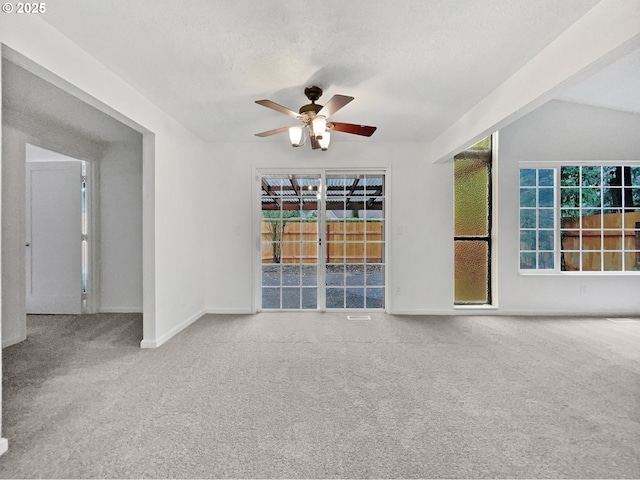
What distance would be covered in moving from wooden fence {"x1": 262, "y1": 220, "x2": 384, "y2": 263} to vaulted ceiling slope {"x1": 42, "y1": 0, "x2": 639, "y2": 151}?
5.94 feet

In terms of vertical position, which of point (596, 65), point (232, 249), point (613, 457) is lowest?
point (613, 457)

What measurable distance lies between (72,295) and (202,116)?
10.3 ft

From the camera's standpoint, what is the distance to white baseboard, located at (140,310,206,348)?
3092mm

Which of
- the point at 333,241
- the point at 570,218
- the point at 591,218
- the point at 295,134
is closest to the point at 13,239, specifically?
the point at 295,134

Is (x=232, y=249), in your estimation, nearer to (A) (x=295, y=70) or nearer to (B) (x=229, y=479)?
(A) (x=295, y=70)

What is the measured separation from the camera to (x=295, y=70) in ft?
7.98

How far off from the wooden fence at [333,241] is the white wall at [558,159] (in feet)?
5.95

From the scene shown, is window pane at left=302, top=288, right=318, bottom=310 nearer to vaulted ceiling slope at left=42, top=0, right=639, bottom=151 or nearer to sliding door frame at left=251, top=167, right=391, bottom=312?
sliding door frame at left=251, top=167, right=391, bottom=312

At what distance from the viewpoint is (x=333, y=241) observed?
14.8ft

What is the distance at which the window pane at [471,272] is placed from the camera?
4484 millimetres

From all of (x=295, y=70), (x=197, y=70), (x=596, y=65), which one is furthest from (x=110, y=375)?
(x=596, y=65)

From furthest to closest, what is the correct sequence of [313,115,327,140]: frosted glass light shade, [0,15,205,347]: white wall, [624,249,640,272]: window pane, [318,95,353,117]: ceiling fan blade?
→ [624,249,640,272]: window pane, [313,115,327,140]: frosted glass light shade, [318,95,353,117]: ceiling fan blade, [0,15,205,347]: white wall

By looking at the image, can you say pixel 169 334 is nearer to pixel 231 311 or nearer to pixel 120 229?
pixel 231 311

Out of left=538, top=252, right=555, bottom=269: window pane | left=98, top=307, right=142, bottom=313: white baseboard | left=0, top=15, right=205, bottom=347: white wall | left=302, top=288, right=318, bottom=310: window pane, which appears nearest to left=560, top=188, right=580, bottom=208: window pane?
left=538, top=252, right=555, bottom=269: window pane
